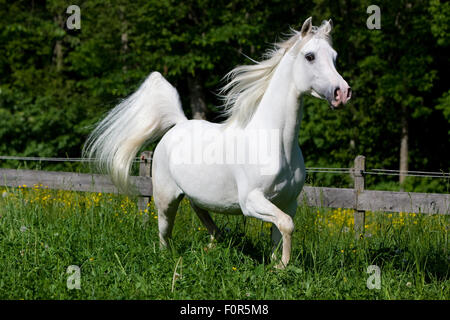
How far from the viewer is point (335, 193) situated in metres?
7.90

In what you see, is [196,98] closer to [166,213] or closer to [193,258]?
[166,213]

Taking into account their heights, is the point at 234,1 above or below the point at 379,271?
above


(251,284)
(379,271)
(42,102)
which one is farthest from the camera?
(42,102)

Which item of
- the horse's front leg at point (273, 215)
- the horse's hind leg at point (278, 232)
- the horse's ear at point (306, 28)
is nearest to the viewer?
the horse's front leg at point (273, 215)

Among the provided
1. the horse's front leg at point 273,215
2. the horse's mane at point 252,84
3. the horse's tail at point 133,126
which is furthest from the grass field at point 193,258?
the horse's mane at point 252,84

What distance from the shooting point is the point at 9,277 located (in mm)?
4629

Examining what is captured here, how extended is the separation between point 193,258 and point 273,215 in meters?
0.96

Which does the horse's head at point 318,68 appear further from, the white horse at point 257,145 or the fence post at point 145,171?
the fence post at point 145,171

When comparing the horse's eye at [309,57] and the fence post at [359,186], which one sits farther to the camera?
the fence post at [359,186]

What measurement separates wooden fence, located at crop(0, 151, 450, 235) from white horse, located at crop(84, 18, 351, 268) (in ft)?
4.68

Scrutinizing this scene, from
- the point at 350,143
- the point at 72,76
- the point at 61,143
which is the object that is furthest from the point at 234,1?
the point at 72,76

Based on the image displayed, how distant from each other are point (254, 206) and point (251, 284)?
0.64 metres

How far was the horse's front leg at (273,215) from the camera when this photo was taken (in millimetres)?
4504
